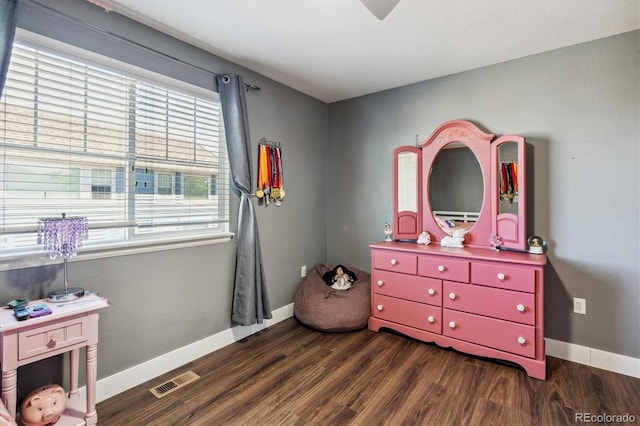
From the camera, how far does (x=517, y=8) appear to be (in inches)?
75.8

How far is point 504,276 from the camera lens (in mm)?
2285

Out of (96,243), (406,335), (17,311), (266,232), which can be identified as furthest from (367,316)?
(17,311)

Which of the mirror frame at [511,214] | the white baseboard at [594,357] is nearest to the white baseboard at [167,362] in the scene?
the mirror frame at [511,214]

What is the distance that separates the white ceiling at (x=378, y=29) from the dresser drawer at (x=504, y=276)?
66.6 inches

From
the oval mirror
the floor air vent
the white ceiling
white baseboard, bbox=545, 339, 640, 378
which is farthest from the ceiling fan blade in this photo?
white baseboard, bbox=545, 339, 640, 378

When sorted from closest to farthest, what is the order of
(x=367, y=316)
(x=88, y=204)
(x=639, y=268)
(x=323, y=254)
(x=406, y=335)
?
1. (x=88, y=204)
2. (x=639, y=268)
3. (x=406, y=335)
4. (x=367, y=316)
5. (x=323, y=254)

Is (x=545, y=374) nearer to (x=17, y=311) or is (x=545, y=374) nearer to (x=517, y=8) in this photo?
(x=517, y=8)

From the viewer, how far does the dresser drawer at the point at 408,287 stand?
8.53ft

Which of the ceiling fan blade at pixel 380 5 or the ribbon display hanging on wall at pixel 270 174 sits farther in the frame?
the ribbon display hanging on wall at pixel 270 174

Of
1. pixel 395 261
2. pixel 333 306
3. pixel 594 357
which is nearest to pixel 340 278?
pixel 333 306

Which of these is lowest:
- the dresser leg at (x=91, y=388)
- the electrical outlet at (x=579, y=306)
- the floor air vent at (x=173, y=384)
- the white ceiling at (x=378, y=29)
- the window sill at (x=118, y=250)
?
the floor air vent at (x=173, y=384)

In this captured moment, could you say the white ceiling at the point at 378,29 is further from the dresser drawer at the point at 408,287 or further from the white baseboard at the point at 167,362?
the white baseboard at the point at 167,362

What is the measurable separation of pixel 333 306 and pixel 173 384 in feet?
4.64

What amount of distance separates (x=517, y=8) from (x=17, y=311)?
10.5ft
